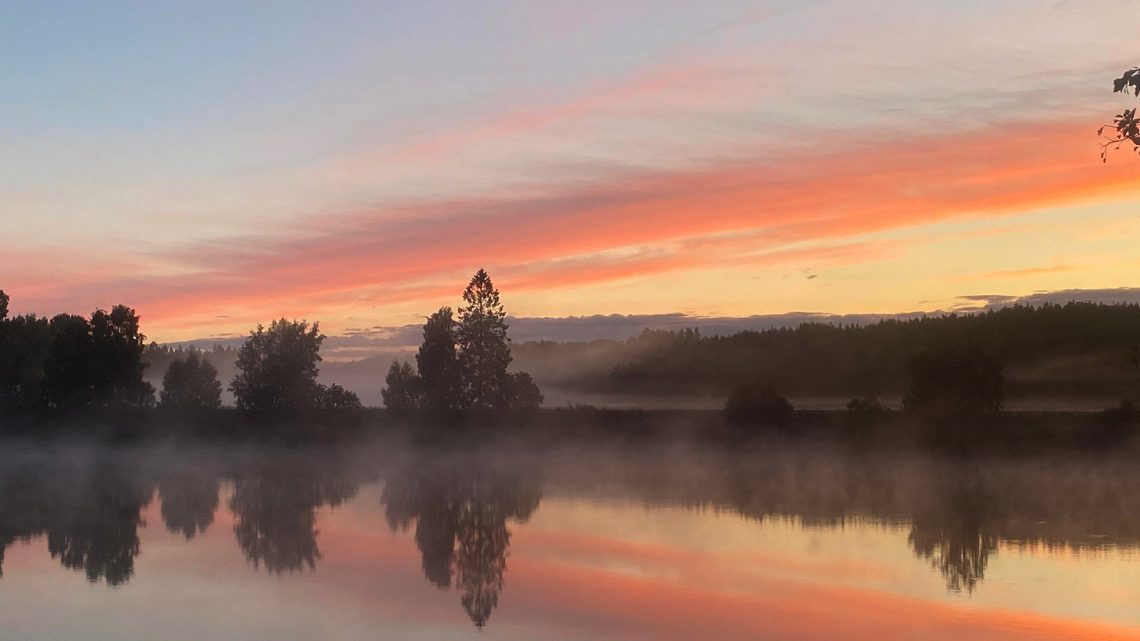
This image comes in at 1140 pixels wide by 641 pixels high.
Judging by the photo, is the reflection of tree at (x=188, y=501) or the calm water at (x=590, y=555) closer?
the calm water at (x=590, y=555)

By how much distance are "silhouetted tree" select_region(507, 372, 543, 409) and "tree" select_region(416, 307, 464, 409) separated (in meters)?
4.20

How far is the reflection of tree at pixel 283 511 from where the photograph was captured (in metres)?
35.2

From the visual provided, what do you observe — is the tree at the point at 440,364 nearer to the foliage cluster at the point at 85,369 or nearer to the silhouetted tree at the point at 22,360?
the foliage cluster at the point at 85,369

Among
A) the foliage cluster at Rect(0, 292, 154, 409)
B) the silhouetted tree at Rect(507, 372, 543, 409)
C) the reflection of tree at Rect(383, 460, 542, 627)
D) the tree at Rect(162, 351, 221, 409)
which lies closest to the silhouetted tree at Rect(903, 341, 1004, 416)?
the reflection of tree at Rect(383, 460, 542, 627)

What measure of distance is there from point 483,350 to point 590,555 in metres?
68.6

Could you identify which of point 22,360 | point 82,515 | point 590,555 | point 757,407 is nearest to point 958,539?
point 590,555

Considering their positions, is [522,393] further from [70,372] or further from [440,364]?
[70,372]

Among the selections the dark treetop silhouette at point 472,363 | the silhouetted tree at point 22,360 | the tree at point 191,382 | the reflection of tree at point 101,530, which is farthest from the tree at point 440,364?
the tree at point 191,382

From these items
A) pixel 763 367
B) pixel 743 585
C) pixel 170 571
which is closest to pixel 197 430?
pixel 170 571

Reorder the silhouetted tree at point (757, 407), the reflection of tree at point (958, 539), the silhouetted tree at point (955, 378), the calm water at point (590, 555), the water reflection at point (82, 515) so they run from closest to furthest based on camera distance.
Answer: the calm water at point (590, 555)
the reflection of tree at point (958, 539)
the water reflection at point (82, 515)
the silhouetted tree at point (757, 407)
the silhouetted tree at point (955, 378)

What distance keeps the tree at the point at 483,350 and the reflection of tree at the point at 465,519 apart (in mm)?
29836

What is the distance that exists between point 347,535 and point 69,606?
13.9 metres

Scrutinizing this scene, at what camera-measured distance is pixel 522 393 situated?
339ft

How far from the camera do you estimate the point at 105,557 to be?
115ft
